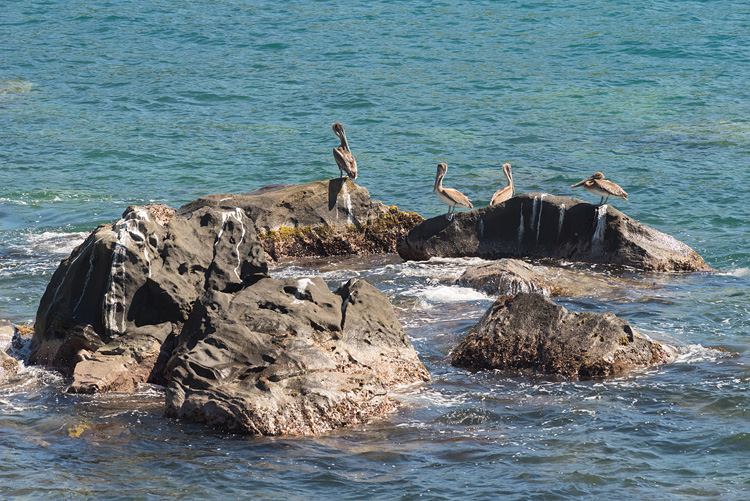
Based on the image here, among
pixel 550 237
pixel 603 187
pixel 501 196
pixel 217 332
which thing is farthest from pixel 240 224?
pixel 603 187

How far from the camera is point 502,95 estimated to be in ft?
85.1

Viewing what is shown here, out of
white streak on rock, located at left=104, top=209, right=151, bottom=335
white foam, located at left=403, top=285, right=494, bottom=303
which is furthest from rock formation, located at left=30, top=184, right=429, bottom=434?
white foam, located at left=403, top=285, right=494, bottom=303

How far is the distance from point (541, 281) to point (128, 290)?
5872 mm

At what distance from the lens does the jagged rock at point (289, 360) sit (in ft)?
25.8

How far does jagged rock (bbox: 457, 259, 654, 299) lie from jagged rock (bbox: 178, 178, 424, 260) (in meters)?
2.72

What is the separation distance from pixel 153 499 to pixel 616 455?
388 centimetres

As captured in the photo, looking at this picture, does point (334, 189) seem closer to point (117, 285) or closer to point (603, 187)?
point (603, 187)

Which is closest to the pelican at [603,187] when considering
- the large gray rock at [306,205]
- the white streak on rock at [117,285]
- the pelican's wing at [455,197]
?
the pelican's wing at [455,197]

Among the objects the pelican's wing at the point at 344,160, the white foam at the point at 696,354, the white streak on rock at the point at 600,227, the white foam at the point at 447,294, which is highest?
the pelican's wing at the point at 344,160

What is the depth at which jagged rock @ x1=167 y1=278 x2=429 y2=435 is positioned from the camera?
25.8 ft

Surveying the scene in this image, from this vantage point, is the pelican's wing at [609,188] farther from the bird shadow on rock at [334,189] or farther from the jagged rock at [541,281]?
the bird shadow on rock at [334,189]

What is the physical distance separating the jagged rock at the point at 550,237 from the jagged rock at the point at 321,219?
82 centimetres

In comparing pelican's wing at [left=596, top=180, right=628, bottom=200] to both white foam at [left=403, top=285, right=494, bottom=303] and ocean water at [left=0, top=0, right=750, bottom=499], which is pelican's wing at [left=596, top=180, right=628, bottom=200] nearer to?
ocean water at [left=0, top=0, right=750, bottom=499]

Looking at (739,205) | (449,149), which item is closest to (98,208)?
(449,149)
